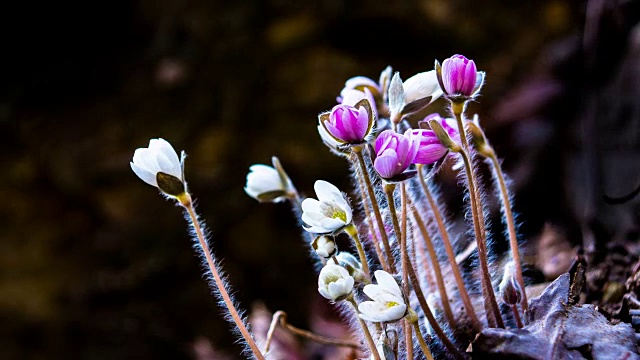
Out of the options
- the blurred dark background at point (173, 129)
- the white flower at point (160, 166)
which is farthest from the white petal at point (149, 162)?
the blurred dark background at point (173, 129)

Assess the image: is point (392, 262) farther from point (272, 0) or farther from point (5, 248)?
point (5, 248)

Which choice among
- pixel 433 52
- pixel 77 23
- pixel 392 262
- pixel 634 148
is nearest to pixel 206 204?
pixel 77 23

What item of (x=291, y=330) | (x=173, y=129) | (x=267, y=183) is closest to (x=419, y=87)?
(x=267, y=183)

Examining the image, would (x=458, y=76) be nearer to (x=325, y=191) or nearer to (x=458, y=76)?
(x=458, y=76)

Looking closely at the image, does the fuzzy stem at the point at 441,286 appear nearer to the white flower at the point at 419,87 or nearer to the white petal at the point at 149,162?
the white flower at the point at 419,87

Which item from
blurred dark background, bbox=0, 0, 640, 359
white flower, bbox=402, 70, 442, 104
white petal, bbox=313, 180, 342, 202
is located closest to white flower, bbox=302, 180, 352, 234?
white petal, bbox=313, 180, 342, 202
